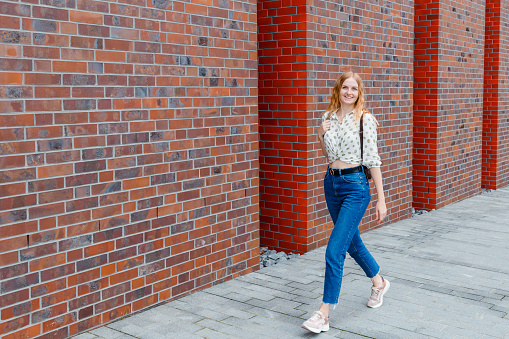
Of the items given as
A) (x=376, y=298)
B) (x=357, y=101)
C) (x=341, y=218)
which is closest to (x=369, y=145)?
(x=357, y=101)

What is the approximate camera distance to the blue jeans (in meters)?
4.15

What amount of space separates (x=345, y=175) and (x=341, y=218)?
0.31 metres

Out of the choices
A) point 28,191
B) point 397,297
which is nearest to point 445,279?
point 397,297

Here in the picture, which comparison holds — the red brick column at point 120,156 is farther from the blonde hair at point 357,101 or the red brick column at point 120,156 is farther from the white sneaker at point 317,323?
the white sneaker at point 317,323

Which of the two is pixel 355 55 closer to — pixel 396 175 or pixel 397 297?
pixel 396 175

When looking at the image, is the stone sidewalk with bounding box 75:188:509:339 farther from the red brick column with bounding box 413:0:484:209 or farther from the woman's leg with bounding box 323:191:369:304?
the red brick column with bounding box 413:0:484:209

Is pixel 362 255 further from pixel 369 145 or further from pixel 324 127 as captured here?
pixel 324 127

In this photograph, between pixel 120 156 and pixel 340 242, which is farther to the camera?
pixel 120 156

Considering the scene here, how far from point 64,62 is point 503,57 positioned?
980 centimetres

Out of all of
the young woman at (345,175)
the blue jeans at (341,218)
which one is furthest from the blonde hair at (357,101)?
the blue jeans at (341,218)

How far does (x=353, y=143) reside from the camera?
13.9ft

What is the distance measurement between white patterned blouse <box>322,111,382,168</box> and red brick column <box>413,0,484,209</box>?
16.4 ft

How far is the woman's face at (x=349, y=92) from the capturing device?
4.30m

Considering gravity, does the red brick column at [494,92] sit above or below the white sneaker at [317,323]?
above
